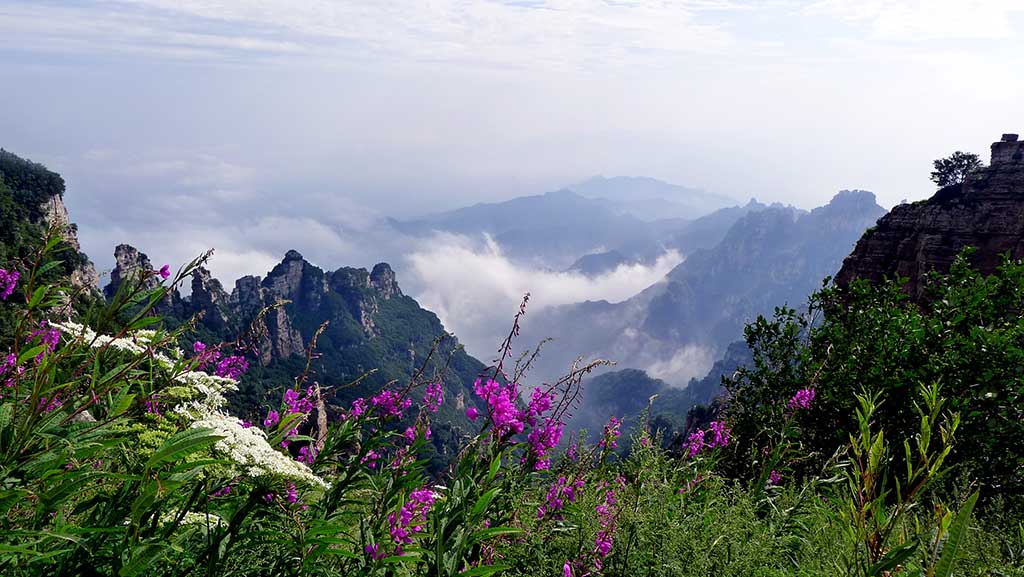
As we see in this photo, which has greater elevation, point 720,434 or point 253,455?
point 253,455

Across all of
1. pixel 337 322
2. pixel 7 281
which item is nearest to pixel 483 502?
pixel 7 281

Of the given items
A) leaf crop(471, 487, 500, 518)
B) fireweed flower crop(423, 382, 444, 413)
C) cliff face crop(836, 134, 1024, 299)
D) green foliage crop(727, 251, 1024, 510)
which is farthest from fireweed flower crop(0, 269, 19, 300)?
cliff face crop(836, 134, 1024, 299)

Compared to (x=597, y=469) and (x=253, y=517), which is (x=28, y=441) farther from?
(x=597, y=469)

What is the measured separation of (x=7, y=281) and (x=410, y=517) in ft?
9.14

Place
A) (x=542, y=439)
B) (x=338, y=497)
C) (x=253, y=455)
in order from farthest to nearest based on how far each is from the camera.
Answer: (x=542, y=439), (x=338, y=497), (x=253, y=455)

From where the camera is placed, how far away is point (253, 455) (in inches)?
103

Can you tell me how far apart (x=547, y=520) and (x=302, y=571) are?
1.47 meters

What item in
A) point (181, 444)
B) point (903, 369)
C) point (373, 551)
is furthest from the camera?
point (903, 369)

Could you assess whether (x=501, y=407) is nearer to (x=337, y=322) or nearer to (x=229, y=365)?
(x=229, y=365)

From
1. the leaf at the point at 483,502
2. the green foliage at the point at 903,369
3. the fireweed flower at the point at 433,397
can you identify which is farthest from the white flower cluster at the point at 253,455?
the green foliage at the point at 903,369

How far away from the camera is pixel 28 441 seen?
2139mm

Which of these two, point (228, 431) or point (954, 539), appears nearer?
point (954, 539)

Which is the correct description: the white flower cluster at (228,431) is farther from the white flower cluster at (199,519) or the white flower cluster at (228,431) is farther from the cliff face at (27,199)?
the cliff face at (27,199)

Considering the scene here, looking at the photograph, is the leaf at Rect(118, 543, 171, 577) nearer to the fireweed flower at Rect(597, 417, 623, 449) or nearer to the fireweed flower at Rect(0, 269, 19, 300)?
the fireweed flower at Rect(0, 269, 19, 300)
